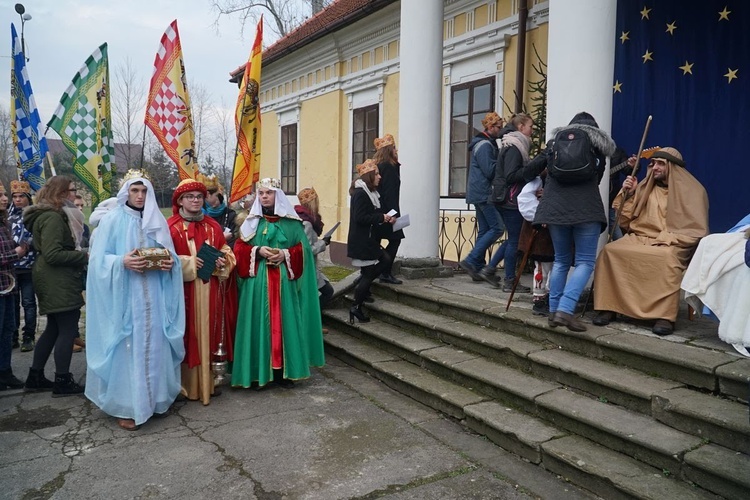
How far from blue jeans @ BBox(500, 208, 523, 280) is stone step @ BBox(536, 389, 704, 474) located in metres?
2.33

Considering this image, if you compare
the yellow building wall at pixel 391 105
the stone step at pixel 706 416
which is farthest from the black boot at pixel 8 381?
the yellow building wall at pixel 391 105

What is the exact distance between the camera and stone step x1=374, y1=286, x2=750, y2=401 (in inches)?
140

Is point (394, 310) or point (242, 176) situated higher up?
point (242, 176)

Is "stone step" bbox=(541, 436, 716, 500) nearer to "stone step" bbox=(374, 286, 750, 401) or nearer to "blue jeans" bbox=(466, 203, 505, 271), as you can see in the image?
"stone step" bbox=(374, 286, 750, 401)

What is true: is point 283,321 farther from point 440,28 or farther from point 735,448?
point 440,28

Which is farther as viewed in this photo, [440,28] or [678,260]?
[440,28]

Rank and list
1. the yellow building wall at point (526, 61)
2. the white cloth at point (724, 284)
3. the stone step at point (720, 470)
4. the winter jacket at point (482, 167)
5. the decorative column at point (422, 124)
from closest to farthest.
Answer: the stone step at point (720, 470) → the white cloth at point (724, 284) → the winter jacket at point (482, 167) → the decorative column at point (422, 124) → the yellow building wall at point (526, 61)

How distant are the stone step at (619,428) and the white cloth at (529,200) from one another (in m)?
1.64

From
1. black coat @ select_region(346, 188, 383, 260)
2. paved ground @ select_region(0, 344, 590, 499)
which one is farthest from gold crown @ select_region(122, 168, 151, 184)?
black coat @ select_region(346, 188, 383, 260)

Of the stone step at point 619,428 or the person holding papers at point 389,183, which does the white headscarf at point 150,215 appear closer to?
the person holding papers at point 389,183

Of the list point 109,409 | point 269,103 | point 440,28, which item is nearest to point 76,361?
point 109,409

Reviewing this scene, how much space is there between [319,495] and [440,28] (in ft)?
Answer: 19.5

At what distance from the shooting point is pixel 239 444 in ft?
13.1

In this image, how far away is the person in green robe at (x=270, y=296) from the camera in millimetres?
5027
